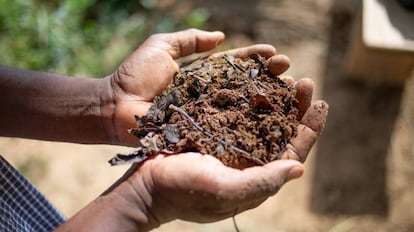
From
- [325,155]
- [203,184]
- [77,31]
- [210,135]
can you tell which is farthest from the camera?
[77,31]

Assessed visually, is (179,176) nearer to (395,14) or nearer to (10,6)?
(395,14)

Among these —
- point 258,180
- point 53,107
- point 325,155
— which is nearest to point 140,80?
point 53,107

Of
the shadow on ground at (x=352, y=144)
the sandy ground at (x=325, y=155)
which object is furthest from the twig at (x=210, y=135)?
the shadow on ground at (x=352, y=144)

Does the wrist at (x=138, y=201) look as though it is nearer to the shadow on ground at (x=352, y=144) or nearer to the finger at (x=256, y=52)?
the finger at (x=256, y=52)

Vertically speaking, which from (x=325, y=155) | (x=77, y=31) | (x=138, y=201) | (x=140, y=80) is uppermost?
(x=140, y=80)

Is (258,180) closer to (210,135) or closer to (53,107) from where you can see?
(210,135)

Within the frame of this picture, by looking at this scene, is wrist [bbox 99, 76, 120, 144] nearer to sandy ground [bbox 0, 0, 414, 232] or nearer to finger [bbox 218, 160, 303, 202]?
finger [bbox 218, 160, 303, 202]

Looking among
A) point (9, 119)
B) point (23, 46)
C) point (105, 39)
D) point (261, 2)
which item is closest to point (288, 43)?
point (261, 2)
